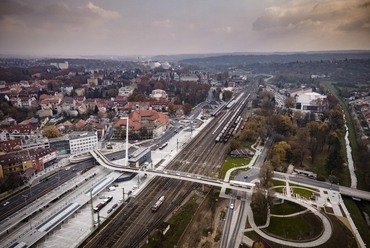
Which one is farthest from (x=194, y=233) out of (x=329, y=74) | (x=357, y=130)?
(x=329, y=74)

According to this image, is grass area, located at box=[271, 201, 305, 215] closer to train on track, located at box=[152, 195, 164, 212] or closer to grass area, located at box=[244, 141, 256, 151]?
train on track, located at box=[152, 195, 164, 212]

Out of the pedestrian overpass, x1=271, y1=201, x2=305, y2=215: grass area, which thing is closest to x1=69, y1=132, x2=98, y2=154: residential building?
the pedestrian overpass

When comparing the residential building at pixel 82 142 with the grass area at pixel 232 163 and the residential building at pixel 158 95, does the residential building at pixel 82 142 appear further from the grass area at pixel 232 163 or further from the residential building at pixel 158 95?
the residential building at pixel 158 95

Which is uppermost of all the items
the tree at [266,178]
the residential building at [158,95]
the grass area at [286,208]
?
the residential building at [158,95]

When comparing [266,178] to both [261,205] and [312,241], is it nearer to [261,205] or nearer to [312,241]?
[261,205]

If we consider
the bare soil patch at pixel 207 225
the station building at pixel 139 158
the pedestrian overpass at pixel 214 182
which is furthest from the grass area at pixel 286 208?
the station building at pixel 139 158

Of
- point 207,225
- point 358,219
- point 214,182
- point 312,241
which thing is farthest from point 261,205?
point 358,219
